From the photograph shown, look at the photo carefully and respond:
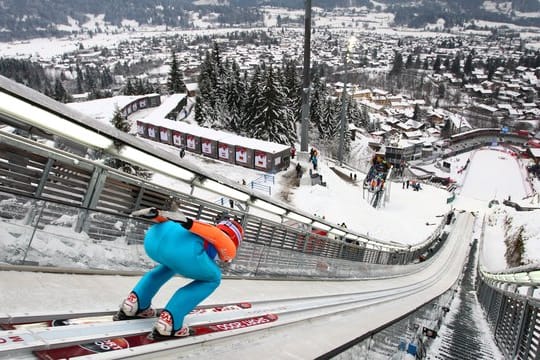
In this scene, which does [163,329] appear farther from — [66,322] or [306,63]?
[306,63]

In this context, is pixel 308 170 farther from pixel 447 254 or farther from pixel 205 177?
pixel 205 177

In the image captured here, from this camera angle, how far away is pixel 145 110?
52.3m

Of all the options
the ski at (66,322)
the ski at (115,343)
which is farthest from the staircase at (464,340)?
the ski at (66,322)

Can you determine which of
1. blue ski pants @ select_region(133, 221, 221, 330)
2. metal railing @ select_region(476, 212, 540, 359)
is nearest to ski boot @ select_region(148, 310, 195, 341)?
blue ski pants @ select_region(133, 221, 221, 330)

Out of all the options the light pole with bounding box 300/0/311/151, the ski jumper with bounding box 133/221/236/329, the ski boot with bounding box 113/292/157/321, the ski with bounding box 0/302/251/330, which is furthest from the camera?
the light pole with bounding box 300/0/311/151

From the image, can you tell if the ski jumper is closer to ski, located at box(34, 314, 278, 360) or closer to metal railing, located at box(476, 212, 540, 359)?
ski, located at box(34, 314, 278, 360)

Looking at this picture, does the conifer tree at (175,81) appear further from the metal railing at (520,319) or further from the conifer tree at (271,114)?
the metal railing at (520,319)

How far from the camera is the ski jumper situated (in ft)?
9.21

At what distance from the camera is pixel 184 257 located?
2.80 metres

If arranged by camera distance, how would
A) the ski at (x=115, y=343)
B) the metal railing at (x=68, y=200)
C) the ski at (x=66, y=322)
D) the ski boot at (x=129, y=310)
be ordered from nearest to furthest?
the ski at (x=115, y=343)
the ski at (x=66, y=322)
the ski boot at (x=129, y=310)
the metal railing at (x=68, y=200)

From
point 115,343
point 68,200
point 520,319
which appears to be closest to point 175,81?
point 68,200

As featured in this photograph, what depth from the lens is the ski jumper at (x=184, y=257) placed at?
281 centimetres

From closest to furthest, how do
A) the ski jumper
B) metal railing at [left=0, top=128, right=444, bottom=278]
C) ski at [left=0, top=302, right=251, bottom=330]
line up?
ski at [left=0, top=302, right=251, bottom=330] < the ski jumper < metal railing at [left=0, top=128, right=444, bottom=278]

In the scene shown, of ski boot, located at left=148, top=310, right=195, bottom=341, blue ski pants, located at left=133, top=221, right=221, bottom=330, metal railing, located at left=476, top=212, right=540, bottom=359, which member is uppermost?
blue ski pants, located at left=133, top=221, right=221, bottom=330
